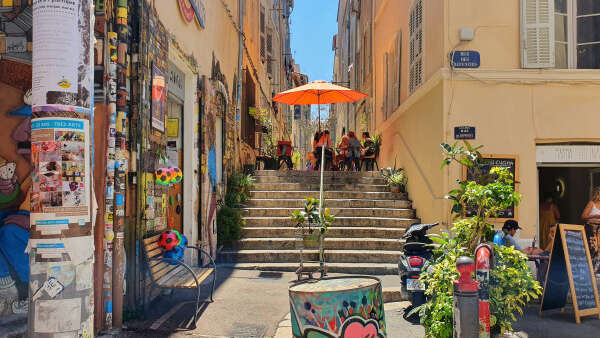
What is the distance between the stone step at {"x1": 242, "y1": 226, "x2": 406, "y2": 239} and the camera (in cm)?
923

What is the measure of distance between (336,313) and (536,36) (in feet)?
23.3

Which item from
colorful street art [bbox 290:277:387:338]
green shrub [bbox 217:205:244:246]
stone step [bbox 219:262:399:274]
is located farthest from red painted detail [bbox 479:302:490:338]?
green shrub [bbox 217:205:244:246]

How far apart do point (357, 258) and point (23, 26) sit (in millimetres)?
6043

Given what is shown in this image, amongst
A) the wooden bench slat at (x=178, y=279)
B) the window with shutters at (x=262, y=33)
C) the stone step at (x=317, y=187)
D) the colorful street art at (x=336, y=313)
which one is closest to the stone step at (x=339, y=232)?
the stone step at (x=317, y=187)

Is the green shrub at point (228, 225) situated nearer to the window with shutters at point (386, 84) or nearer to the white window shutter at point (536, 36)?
the white window shutter at point (536, 36)

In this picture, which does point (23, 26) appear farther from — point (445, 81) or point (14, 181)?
point (445, 81)

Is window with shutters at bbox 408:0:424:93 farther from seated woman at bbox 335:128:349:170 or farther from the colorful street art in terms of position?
the colorful street art

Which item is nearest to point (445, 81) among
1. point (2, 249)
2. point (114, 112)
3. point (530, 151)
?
point (530, 151)

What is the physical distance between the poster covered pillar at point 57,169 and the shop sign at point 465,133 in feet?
20.5

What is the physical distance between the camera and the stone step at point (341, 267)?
314 inches

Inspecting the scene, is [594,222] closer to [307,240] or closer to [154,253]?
[307,240]

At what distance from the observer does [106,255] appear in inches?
173

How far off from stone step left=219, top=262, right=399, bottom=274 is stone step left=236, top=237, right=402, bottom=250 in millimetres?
619

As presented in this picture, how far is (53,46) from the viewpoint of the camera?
3035mm
